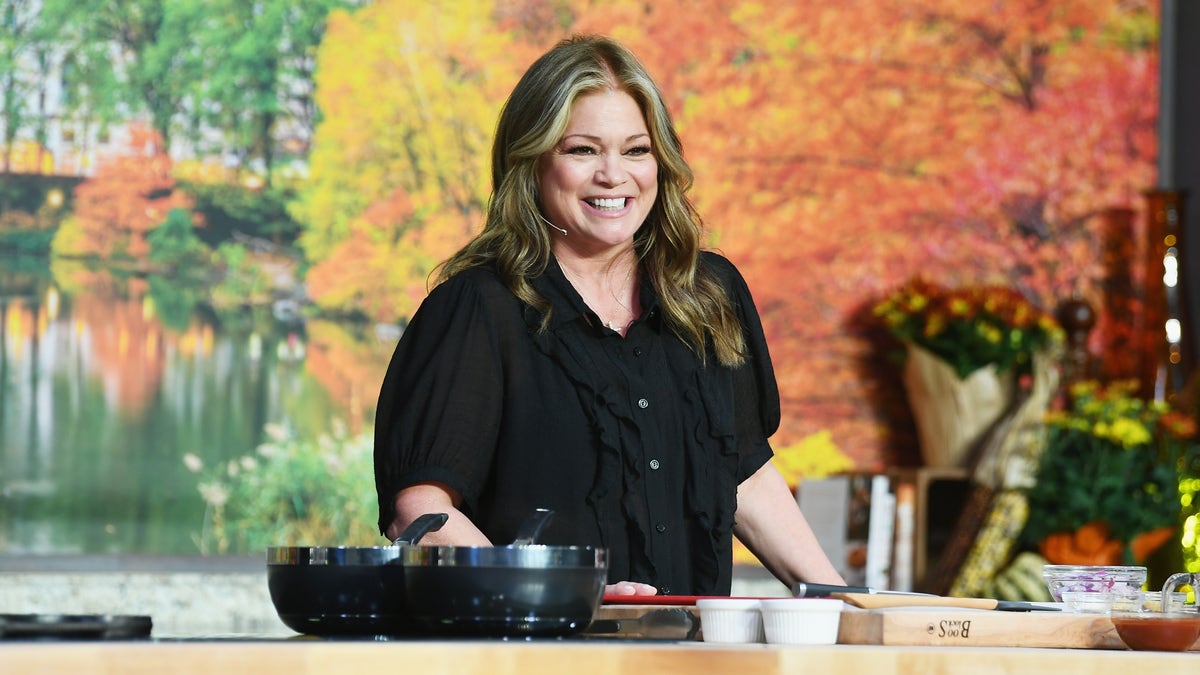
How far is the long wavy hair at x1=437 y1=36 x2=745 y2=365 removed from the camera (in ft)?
6.61

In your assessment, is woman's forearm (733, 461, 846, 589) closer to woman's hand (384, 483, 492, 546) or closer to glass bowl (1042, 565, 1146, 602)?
woman's hand (384, 483, 492, 546)

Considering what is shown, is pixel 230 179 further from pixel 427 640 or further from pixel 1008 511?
pixel 427 640

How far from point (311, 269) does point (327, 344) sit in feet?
0.69

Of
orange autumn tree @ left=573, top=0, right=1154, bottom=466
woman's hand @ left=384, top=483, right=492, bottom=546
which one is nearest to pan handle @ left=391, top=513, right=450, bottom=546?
woman's hand @ left=384, top=483, right=492, bottom=546

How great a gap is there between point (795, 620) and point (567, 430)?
73 centimetres

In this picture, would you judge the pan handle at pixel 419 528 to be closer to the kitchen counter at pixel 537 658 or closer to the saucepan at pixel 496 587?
the saucepan at pixel 496 587

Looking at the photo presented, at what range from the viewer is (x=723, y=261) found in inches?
86.5

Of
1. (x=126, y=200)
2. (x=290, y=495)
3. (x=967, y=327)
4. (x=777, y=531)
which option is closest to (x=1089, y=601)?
(x=777, y=531)

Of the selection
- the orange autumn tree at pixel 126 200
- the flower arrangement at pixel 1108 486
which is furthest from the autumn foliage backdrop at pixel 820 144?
the flower arrangement at pixel 1108 486

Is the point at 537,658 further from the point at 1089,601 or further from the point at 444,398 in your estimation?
the point at 444,398

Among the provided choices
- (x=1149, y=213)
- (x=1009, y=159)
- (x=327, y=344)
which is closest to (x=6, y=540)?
(x=327, y=344)

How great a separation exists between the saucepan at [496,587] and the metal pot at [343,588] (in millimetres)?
31

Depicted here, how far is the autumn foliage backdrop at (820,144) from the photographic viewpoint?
14.5 feet

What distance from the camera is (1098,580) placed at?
145 centimetres
